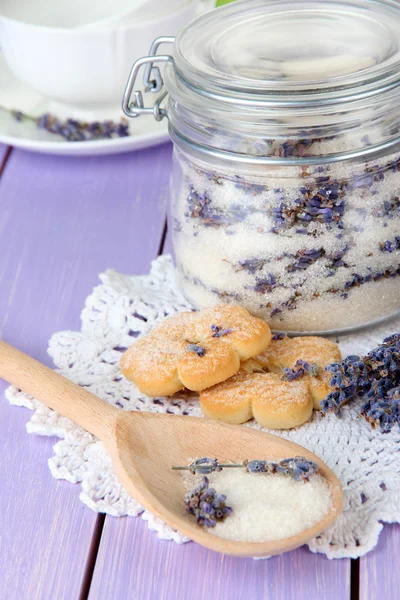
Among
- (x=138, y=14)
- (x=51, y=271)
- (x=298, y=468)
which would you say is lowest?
(x=51, y=271)

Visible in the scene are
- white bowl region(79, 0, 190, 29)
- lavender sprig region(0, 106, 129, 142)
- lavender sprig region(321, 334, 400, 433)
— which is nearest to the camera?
lavender sprig region(321, 334, 400, 433)

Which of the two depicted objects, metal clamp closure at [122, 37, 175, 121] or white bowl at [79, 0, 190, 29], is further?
white bowl at [79, 0, 190, 29]

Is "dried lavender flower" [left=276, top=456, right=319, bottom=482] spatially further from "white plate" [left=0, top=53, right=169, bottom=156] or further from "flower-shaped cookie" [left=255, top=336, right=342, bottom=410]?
"white plate" [left=0, top=53, right=169, bottom=156]

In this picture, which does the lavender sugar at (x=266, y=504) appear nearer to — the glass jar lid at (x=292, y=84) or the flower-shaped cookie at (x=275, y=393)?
the flower-shaped cookie at (x=275, y=393)

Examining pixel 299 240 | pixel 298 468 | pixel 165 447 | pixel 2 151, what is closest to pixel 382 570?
pixel 298 468

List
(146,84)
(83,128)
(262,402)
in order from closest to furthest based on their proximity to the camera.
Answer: (262,402) < (146,84) < (83,128)

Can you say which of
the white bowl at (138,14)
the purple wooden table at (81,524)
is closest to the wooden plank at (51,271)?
the purple wooden table at (81,524)

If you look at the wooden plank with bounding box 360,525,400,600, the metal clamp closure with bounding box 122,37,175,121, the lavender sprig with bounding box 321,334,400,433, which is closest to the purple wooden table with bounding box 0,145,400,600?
the wooden plank with bounding box 360,525,400,600

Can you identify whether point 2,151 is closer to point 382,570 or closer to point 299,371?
point 299,371
